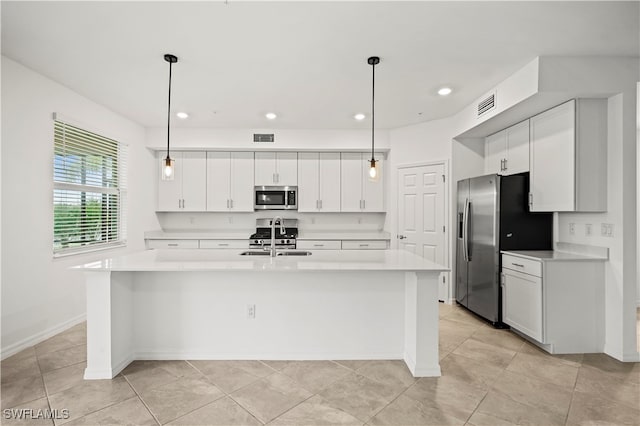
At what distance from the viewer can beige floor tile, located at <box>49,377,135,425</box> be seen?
1.98 m

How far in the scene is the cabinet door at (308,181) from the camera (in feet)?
16.9

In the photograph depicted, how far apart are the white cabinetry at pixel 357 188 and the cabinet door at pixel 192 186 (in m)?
2.21

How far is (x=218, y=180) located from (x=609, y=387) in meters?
4.96

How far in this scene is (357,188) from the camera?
5180 millimetres

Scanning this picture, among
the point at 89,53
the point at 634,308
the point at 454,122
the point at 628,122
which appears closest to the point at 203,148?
the point at 89,53

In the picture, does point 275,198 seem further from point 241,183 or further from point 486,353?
point 486,353

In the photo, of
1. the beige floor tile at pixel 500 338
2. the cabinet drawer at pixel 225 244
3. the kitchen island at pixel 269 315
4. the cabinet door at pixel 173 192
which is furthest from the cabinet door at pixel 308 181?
the beige floor tile at pixel 500 338

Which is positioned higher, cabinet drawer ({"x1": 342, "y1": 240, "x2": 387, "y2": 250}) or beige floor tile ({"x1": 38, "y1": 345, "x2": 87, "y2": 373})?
cabinet drawer ({"x1": 342, "y1": 240, "x2": 387, "y2": 250})

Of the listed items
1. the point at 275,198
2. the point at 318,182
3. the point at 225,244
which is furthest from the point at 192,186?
the point at 318,182

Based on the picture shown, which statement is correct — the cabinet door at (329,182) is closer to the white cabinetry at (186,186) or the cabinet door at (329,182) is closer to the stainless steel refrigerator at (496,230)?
the white cabinetry at (186,186)

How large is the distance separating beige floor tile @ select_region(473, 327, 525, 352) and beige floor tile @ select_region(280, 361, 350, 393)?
1553 mm

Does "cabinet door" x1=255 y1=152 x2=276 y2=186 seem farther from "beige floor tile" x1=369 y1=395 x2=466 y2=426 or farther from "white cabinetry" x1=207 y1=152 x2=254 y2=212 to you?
"beige floor tile" x1=369 y1=395 x2=466 y2=426

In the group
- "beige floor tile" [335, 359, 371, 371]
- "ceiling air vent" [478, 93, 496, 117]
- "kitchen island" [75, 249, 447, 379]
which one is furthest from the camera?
"ceiling air vent" [478, 93, 496, 117]

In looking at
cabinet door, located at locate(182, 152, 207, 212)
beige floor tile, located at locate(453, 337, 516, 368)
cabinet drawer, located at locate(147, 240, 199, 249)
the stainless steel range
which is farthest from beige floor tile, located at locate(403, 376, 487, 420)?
cabinet door, located at locate(182, 152, 207, 212)
